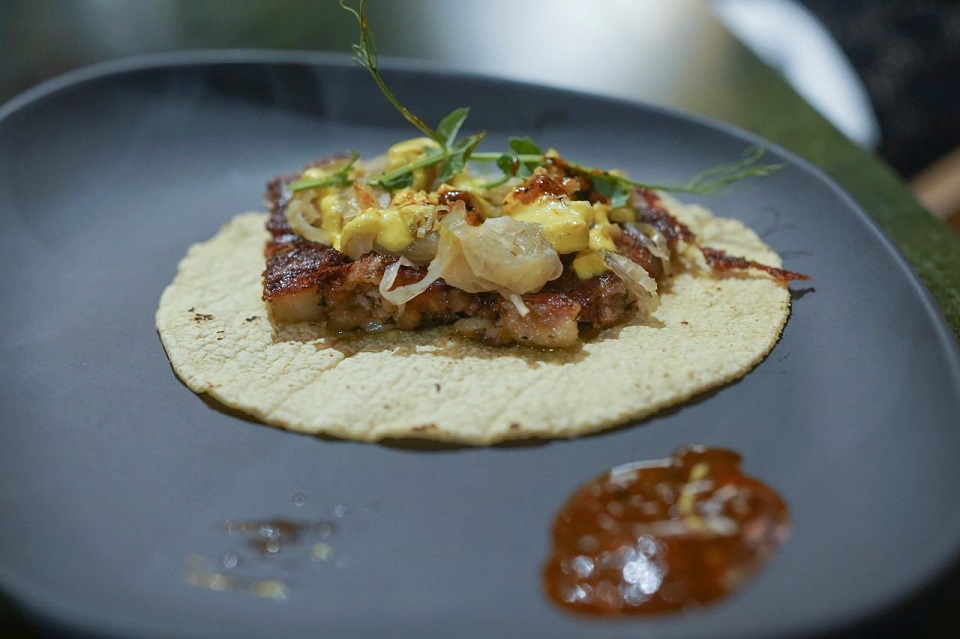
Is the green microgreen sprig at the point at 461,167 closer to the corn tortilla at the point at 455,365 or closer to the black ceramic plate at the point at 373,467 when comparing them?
the corn tortilla at the point at 455,365

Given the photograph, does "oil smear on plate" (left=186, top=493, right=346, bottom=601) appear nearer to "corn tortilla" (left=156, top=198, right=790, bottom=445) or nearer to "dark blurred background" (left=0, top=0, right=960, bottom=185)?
"corn tortilla" (left=156, top=198, right=790, bottom=445)

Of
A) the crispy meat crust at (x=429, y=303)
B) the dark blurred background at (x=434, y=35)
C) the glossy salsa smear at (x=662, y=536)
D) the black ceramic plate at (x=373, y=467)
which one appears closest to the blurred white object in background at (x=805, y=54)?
the dark blurred background at (x=434, y=35)

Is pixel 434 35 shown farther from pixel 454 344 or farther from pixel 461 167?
pixel 454 344

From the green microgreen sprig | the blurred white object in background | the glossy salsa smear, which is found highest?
the blurred white object in background

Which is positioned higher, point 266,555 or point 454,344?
point 454,344

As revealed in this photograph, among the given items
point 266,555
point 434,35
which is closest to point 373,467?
point 266,555

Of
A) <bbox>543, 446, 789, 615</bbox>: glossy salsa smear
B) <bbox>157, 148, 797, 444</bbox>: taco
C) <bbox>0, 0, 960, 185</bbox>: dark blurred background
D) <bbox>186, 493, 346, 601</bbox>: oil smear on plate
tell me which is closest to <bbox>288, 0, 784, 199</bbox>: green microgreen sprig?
<bbox>157, 148, 797, 444</bbox>: taco
